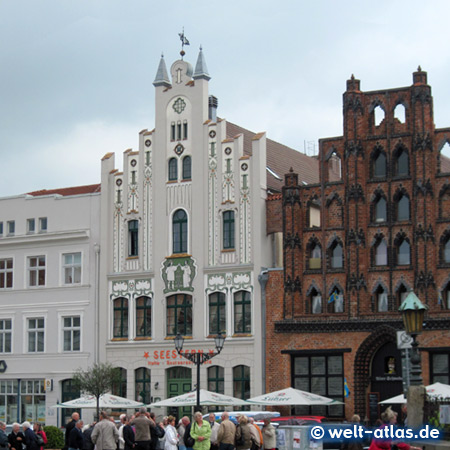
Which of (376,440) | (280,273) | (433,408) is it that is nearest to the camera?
(376,440)

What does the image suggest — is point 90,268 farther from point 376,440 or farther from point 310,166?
point 376,440

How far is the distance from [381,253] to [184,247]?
956cm

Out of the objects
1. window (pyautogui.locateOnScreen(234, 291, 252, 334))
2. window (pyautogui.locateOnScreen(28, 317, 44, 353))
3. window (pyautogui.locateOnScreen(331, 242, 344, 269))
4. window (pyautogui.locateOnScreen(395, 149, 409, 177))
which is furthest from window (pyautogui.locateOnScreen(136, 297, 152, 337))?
window (pyautogui.locateOnScreen(395, 149, 409, 177))

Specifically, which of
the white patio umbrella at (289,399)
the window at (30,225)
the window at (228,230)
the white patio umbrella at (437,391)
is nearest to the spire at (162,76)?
the window at (228,230)

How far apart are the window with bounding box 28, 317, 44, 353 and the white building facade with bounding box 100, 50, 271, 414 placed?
3.65m

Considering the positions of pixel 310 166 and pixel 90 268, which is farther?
pixel 310 166

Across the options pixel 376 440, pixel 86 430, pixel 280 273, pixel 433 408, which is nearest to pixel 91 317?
pixel 280 273

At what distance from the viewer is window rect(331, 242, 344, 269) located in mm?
46250

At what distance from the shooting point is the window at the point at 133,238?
168 feet

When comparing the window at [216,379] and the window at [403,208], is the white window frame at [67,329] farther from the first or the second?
the window at [403,208]

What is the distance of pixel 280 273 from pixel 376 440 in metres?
27.8

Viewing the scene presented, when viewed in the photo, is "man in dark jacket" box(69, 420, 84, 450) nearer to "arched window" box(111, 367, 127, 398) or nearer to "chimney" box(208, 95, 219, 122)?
"arched window" box(111, 367, 127, 398)

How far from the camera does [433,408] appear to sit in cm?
2459

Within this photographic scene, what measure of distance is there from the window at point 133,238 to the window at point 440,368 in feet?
50.4
